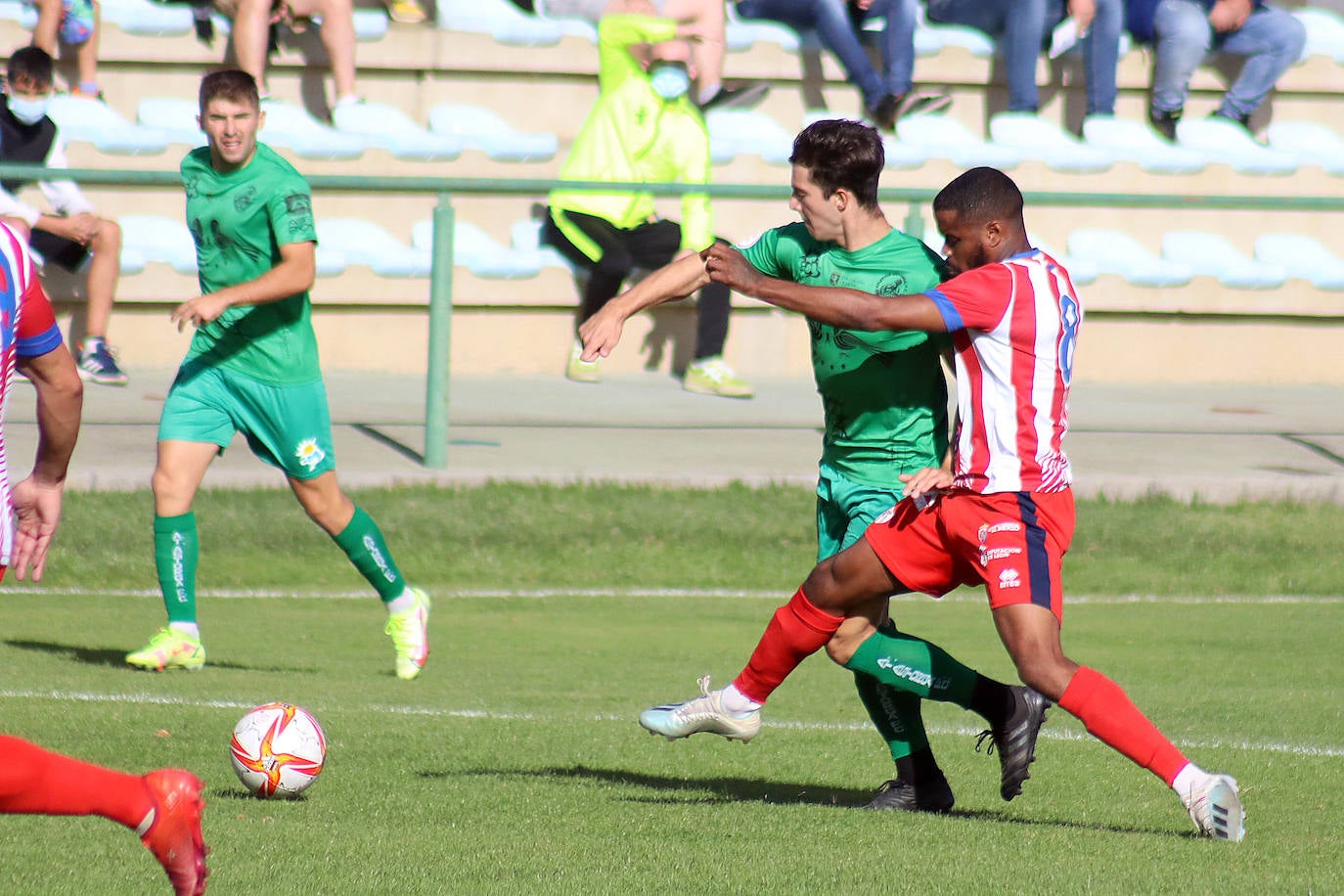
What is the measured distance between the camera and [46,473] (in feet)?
14.1

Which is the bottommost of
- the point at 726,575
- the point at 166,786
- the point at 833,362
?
the point at 726,575

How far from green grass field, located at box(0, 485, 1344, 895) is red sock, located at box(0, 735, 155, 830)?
522 mm

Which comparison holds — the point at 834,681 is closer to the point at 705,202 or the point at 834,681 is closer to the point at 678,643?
the point at 678,643

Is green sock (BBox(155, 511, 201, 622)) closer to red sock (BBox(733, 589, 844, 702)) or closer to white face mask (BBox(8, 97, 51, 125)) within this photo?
red sock (BBox(733, 589, 844, 702))

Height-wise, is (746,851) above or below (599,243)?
below

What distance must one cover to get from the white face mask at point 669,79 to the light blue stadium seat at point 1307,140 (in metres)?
6.05

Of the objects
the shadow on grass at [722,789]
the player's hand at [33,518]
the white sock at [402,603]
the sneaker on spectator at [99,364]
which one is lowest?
the white sock at [402,603]

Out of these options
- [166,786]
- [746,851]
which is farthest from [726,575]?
[166,786]

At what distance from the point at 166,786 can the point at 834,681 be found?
4598 mm

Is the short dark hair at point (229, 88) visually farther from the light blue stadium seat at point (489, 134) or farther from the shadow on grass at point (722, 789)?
the light blue stadium seat at point (489, 134)

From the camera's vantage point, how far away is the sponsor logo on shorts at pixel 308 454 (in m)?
7.64

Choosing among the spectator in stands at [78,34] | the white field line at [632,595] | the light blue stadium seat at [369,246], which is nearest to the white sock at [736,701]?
the white field line at [632,595]

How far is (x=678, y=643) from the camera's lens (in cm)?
874

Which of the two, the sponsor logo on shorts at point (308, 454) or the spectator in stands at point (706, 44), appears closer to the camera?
the sponsor logo on shorts at point (308, 454)
